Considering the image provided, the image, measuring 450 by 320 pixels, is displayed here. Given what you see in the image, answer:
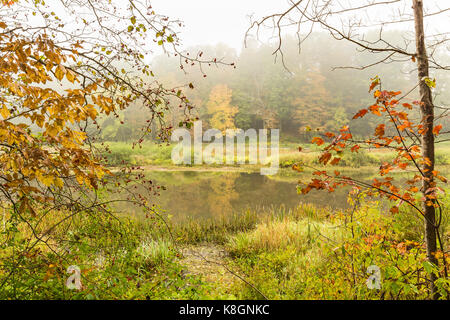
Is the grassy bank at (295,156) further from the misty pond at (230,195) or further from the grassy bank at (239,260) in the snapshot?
the grassy bank at (239,260)

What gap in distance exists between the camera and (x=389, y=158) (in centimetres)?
1970

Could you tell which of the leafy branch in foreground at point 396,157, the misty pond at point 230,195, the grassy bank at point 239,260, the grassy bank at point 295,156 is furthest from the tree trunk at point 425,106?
the grassy bank at point 295,156

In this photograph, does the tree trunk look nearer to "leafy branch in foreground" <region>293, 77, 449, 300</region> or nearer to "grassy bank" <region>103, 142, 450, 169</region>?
"leafy branch in foreground" <region>293, 77, 449, 300</region>

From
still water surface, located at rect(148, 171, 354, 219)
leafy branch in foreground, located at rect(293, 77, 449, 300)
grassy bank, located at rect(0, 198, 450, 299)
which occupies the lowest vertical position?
still water surface, located at rect(148, 171, 354, 219)

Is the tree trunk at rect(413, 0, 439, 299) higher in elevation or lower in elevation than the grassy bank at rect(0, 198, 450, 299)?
higher

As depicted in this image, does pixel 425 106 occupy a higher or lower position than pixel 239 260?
higher

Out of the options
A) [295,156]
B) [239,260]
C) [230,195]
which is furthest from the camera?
[295,156]

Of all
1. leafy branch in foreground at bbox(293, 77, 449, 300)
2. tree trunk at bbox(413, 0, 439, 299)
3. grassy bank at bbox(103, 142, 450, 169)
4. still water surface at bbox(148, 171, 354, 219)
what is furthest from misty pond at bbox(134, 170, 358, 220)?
tree trunk at bbox(413, 0, 439, 299)

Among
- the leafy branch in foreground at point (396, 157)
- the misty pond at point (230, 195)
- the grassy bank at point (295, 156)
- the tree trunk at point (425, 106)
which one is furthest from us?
the grassy bank at point (295, 156)

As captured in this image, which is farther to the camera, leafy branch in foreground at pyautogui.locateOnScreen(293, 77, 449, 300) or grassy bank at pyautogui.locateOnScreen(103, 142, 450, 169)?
grassy bank at pyautogui.locateOnScreen(103, 142, 450, 169)

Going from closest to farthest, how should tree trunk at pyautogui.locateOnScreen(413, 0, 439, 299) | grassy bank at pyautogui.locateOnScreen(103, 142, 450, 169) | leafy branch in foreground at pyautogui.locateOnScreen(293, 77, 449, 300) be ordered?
leafy branch in foreground at pyautogui.locateOnScreen(293, 77, 449, 300), tree trunk at pyautogui.locateOnScreen(413, 0, 439, 299), grassy bank at pyautogui.locateOnScreen(103, 142, 450, 169)

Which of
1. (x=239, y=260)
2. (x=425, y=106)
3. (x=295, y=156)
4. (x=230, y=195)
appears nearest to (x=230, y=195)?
(x=230, y=195)

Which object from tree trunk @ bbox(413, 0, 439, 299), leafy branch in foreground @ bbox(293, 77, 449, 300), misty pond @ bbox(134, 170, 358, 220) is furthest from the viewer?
misty pond @ bbox(134, 170, 358, 220)

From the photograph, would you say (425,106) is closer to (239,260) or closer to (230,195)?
(239,260)
